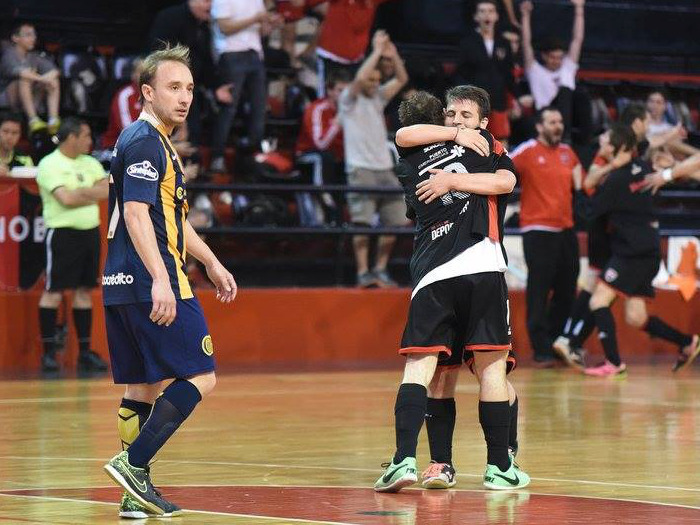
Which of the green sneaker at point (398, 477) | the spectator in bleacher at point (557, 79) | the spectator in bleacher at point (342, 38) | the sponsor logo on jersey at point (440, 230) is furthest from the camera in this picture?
the spectator in bleacher at point (557, 79)

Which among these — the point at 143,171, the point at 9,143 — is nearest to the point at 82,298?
the point at 9,143

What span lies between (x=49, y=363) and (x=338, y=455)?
5.80 meters

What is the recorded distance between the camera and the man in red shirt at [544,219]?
1433 centimetres

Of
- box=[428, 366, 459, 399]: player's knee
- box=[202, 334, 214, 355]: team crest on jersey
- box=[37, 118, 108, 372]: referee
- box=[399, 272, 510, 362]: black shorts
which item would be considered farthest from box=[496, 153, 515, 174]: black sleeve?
box=[37, 118, 108, 372]: referee

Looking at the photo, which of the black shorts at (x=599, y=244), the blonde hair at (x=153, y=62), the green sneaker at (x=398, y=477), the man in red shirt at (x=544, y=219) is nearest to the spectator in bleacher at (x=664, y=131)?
the man in red shirt at (x=544, y=219)

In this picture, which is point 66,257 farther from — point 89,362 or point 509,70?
point 509,70

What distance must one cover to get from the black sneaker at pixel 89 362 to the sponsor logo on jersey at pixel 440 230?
691 centimetres

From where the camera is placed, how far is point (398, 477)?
6.57 meters

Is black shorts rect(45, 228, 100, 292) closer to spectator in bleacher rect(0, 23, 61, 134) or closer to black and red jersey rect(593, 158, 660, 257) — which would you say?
spectator in bleacher rect(0, 23, 61, 134)

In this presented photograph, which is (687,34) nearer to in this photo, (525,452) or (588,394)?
(588,394)

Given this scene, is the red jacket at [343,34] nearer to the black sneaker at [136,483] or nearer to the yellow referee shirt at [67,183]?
the yellow referee shirt at [67,183]

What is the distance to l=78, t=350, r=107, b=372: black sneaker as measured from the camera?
43.6 feet

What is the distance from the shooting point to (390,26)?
19469mm

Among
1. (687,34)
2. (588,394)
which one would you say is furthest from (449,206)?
(687,34)
